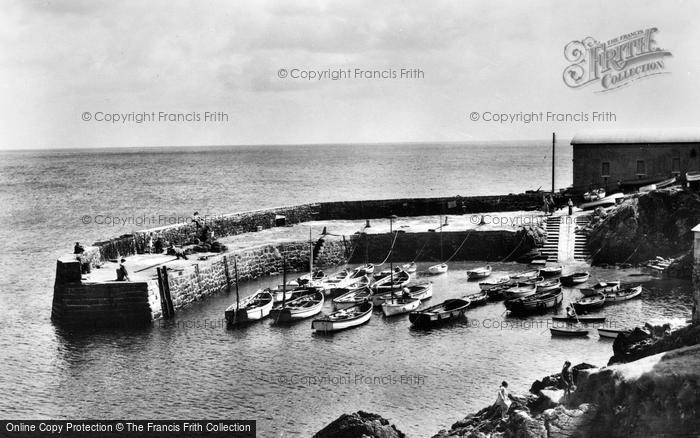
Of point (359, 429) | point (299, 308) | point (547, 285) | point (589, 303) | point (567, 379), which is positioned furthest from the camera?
point (547, 285)

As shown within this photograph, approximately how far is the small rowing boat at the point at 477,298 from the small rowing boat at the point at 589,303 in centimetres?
511

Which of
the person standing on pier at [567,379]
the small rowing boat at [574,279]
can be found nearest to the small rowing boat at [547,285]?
the small rowing boat at [574,279]

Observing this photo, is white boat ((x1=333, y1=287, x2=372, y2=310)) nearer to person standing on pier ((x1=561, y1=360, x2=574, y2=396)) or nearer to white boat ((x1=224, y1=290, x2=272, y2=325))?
white boat ((x1=224, y1=290, x2=272, y2=325))

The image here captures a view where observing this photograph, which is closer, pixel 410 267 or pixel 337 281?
pixel 337 281

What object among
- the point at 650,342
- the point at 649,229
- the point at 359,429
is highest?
the point at 649,229

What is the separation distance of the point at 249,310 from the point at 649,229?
28.3 metres

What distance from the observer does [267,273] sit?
2167 inches

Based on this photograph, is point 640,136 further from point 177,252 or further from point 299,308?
point 177,252

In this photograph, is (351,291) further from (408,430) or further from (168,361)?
(408,430)

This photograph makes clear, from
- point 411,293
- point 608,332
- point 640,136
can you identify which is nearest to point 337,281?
point 411,293

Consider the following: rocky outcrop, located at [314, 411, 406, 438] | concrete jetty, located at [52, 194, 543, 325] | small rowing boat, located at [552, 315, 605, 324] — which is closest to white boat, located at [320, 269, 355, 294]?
concrete jetty, located at [52, 194, 543, 325]

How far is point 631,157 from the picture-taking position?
66.9m

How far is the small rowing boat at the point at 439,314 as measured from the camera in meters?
41.2

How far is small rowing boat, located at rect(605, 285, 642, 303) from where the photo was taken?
45188 mm
